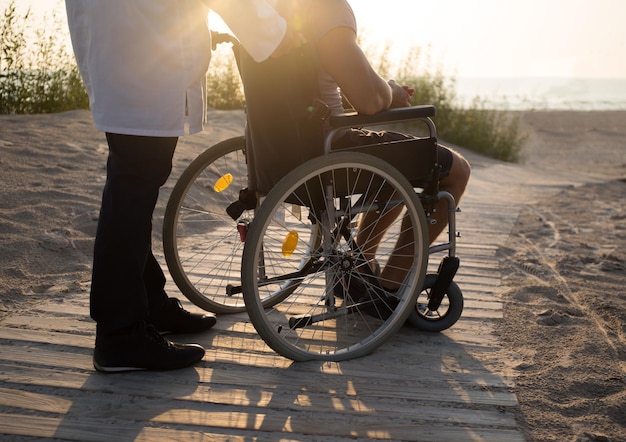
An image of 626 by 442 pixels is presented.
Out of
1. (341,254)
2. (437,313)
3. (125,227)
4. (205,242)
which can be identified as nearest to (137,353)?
(125,227)

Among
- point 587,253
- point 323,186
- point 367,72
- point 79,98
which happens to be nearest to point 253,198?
point 323,186

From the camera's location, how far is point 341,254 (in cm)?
257

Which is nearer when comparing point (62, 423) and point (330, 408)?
point (62, 423)

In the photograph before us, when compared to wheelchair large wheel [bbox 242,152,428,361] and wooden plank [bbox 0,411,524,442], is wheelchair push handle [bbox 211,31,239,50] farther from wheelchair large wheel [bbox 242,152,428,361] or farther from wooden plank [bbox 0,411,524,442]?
wooden plank [bbox 0,411,524,442]

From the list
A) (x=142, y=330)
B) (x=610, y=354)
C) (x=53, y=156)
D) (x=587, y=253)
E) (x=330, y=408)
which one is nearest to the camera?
(x=330, y=408)

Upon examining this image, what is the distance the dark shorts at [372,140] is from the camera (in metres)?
2.60

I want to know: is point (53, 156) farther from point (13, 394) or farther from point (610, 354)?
point (610, 354)

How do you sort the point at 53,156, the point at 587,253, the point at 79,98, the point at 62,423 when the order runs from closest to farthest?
the point at 62,423
the point at 587,253
the point at 53,156
the point at 79,98

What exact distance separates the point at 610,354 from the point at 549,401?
21.3 inches

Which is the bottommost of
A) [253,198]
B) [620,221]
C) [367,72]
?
[620,221]

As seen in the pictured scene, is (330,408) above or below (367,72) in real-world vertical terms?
below

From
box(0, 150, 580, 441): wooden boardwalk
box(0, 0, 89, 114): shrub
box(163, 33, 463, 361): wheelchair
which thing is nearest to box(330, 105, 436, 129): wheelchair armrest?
box(163, 33, 463, 361): wheelchair

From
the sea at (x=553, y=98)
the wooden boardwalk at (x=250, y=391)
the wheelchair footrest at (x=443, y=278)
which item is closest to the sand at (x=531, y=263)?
the wooden boardwalk at (x=250, y=391)

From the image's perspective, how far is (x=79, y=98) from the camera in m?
8.20
